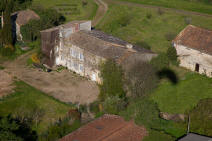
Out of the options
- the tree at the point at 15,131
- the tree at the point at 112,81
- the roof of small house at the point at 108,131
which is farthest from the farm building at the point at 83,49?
the tree at the point at 15,131

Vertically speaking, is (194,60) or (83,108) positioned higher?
(194,60)

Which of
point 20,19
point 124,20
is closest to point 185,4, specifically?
point 124,20

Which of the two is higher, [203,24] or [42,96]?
[203,24]

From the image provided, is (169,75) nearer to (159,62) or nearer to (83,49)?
(159,62)

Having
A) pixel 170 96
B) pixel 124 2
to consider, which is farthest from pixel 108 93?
pixel 124 2

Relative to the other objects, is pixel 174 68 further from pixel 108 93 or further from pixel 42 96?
pixel 42 96

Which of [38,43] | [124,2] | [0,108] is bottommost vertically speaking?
[0,108]

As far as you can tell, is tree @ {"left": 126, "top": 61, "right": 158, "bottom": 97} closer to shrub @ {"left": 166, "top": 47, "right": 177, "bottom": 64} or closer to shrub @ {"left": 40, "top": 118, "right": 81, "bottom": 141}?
shrub @ {"left": 40, "top": 118, "right": 81, "bottom": 141}
